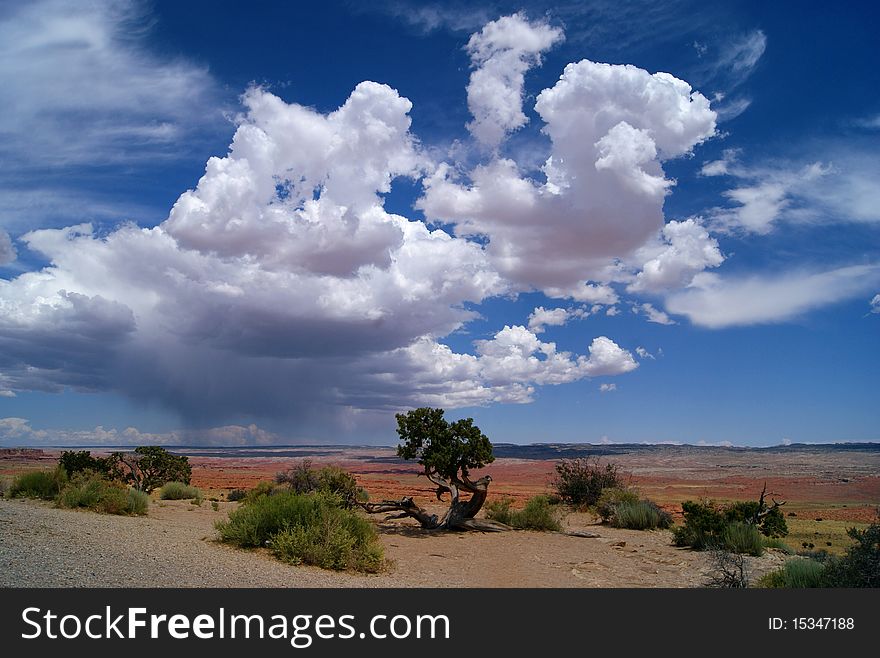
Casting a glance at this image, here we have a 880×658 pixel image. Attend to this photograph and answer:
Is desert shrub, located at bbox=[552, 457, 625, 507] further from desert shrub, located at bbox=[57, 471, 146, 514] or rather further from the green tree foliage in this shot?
desert shrub, located at bbox=[57, 471, 146, 514]

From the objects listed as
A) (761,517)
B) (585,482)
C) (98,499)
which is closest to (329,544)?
(98,499)

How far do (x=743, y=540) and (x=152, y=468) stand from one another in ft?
101

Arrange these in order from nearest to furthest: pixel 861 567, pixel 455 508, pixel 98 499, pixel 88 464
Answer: pixel 861 567 → pixel 98 499 → pixel 455 508 → pixel 88 464

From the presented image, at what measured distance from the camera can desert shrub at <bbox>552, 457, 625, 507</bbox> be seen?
33.7 m

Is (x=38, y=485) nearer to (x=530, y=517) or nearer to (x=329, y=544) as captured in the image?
(x=329, y=544)

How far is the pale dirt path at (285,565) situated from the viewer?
1046 cm

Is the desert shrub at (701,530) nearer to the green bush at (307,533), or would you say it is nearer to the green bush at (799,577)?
the green bush at (799,577)

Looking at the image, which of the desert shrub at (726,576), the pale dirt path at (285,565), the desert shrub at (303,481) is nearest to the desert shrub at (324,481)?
the desert shrub at (303,481)

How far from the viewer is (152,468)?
36.0 metres

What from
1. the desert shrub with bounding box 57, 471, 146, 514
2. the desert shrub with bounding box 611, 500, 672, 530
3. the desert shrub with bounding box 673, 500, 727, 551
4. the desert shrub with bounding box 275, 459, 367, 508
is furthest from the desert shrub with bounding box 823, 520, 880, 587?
the desert shrub with bounding box 57, 471, 146, 514

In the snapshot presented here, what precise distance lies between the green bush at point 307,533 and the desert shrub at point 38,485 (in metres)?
11.6
